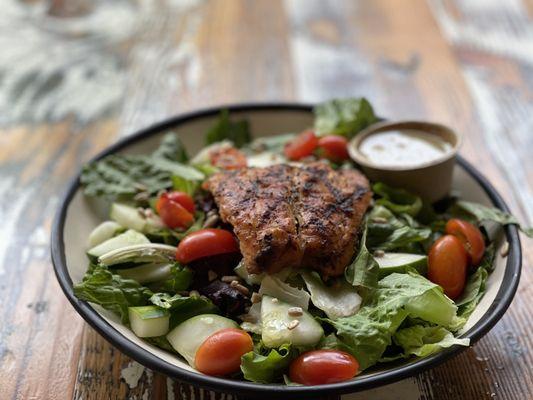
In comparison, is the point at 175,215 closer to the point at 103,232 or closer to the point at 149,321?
the point at 103,232

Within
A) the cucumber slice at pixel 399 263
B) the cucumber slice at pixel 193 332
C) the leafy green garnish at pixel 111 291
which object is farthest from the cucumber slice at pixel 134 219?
the cucumber slice at pixel 399 263

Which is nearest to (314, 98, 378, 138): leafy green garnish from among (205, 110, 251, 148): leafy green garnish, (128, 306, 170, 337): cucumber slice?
(205, 110, 251, 148): leafy green garnish

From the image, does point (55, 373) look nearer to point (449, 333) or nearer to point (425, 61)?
point (449, 333)

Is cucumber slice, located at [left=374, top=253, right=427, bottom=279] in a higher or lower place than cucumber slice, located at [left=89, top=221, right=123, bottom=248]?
higher

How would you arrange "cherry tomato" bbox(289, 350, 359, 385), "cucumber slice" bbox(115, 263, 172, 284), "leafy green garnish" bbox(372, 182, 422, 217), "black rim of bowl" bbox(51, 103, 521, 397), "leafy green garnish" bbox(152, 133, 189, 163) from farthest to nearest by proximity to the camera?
"leafy green garnish" bbox(152, 133, 189, 163) → "leafy green garnish" bbox(372, 182, 422, 217) → "cucumber slice" bbox(115, 263, 172, 284) → "cherry tomato" bbox(289, 350, 359, 385) → "black rim of bowl" bbox(51, 103, 521, 397)

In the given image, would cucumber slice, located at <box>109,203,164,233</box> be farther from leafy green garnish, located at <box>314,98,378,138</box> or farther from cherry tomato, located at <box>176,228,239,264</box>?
leafy green garnish, located at <box>314,98,378,138</box>

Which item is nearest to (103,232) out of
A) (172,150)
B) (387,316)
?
(172,150)

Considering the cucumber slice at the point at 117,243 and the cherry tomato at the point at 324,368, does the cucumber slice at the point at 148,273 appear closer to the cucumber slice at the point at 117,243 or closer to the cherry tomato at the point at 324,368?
the cucumber slice at the point at 117,243
